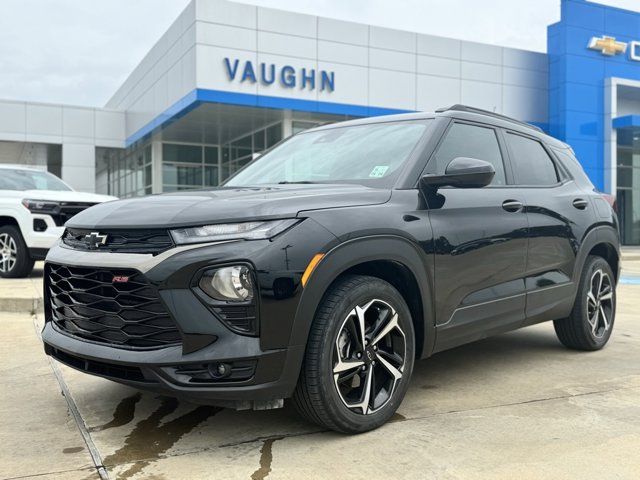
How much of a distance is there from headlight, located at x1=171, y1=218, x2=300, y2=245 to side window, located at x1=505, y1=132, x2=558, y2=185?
2.31m

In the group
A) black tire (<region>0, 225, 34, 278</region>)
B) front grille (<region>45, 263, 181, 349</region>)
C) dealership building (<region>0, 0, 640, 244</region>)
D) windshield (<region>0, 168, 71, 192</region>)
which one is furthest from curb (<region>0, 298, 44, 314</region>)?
dealership building (<region>0, 0, 640, 244</region>)

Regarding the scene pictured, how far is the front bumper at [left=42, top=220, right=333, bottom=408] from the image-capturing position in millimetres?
2678

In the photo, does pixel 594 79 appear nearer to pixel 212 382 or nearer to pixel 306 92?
pixel 306 92

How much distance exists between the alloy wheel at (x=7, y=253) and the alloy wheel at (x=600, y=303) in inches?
289

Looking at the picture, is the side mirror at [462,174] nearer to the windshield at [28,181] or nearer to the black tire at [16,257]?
the black tire at [16,257]

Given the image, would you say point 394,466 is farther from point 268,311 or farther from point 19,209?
point 19,209

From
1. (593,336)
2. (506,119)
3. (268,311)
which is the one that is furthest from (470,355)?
(268,311)

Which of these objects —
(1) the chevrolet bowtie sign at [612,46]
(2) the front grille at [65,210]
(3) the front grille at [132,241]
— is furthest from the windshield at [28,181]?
(1) the chevrolet bowtie sign at [612,46]

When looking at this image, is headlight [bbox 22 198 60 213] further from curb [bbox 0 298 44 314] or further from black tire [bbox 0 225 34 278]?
curb [bbox 0 298 44 314]

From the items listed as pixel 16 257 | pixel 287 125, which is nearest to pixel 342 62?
pixel 287 125

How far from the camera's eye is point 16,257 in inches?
340

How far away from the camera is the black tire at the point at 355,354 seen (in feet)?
9.42

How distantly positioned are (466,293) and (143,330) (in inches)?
73.7

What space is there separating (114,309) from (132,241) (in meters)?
0.32
